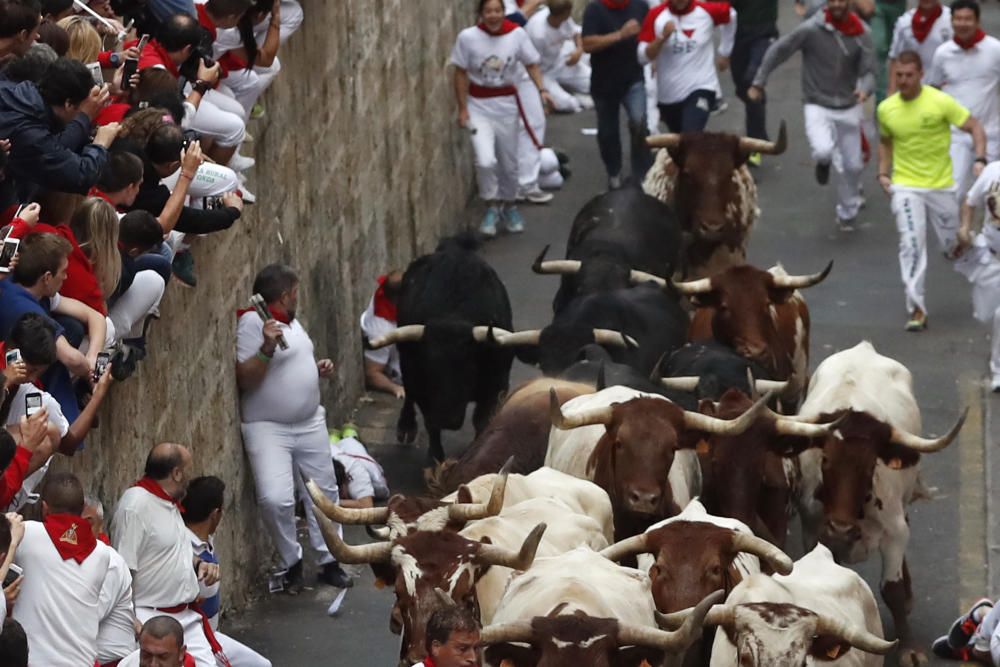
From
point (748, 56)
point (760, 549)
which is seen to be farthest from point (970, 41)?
point (760, 549)

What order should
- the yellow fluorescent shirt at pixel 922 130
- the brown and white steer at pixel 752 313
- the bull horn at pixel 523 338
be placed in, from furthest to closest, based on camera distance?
1. the yellow fluorescent shirt at pixel 922 130
2. the bull horn at pixel 523 338
3. the brown and white steer at pixel 752 313

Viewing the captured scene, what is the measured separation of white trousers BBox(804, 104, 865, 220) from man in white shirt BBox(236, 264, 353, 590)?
7.29 m

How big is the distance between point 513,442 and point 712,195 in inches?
163

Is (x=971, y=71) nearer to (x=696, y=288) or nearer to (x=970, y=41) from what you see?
(x=970, y=41)

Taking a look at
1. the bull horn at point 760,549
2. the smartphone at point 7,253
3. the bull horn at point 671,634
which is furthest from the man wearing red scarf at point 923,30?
the smartphone at point 7,253

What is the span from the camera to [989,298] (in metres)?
A: 15.9

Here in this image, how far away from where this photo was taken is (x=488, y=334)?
46.3ft

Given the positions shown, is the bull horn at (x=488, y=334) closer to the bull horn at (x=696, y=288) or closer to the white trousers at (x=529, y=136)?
the bull horn at (x=696, y=288)

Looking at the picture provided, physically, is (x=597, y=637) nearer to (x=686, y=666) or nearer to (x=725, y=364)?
(x=686, y=666)

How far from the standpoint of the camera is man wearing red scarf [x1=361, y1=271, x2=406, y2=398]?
1519cm

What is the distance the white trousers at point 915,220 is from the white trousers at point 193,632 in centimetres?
858

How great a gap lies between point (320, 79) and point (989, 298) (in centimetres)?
516

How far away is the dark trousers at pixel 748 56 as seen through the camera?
20969mm

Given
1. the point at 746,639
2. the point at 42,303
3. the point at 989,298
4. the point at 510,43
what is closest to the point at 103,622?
the point at 42,303
